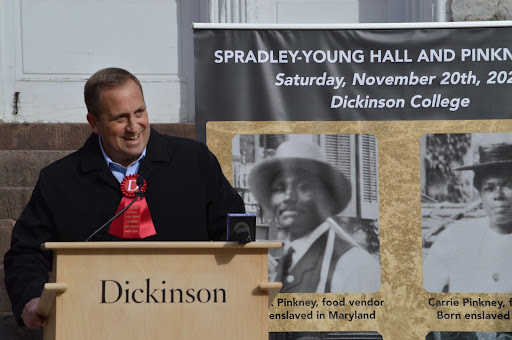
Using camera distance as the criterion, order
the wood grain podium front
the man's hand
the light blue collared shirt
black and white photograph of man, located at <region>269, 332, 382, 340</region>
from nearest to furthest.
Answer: the wood grain podium front
the man's hand
the light blue collared shirt
black and white photograph of man, located at <region>269, 332, 382, 340</region>

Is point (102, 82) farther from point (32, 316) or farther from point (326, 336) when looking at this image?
point (326, 336)

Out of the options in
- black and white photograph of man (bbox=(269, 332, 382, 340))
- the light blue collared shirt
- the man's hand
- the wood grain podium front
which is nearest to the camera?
the wood grain podium front

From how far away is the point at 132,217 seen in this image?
355 centimetres

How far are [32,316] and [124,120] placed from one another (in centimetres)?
82

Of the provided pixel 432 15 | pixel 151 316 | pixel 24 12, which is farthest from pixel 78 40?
pixel 151 316

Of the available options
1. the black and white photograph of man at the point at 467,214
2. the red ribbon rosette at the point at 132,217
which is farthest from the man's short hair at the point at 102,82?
the black and white photograph of man at the point at 467,214

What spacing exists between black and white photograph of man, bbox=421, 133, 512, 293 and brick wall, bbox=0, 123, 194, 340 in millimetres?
1597

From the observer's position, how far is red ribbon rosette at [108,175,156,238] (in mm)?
3537

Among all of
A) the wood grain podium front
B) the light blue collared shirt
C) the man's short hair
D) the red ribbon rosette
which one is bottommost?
the wood grain podium front

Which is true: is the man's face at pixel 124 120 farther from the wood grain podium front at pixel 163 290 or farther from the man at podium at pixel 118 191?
the wood grain podium front at pixel 163 290

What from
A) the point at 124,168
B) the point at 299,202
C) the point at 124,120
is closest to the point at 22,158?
the point at 299,202

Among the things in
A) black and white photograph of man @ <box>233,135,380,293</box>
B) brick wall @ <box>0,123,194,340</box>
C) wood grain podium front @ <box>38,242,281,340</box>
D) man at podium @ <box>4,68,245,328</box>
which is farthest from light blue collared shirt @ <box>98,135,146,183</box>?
brick wall @ <box>0,123,194,340</box>

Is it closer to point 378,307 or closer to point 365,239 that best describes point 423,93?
point 365,239

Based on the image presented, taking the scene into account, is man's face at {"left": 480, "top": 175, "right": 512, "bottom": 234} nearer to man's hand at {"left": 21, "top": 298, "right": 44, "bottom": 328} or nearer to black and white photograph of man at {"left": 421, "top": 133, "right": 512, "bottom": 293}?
black and white photograph of man at {"left": 421, "top": 133, "right": 512, "bottom": 293}
